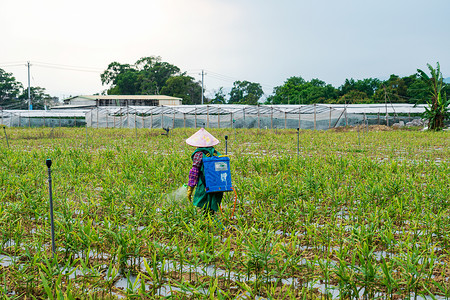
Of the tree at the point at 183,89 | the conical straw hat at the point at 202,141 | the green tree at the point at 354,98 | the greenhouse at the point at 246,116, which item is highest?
the tree at the point at 183,89

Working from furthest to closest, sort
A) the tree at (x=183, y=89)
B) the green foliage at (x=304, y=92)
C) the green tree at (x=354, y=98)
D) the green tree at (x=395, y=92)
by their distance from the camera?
the tree at (x=183, y=89) < the green foliage at (x=304, y=92) < the green tree at (x=354, y=98) < the green tree at (x=395, y=92)

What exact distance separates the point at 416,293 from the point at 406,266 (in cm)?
26

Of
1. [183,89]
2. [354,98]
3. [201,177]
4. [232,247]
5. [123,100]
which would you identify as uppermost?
[183,89]

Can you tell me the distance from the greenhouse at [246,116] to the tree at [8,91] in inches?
688

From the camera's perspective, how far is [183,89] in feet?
172

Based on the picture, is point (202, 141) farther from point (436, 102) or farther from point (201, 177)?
point (436, 102)

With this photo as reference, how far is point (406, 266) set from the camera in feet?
8.80

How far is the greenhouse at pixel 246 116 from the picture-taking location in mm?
26547

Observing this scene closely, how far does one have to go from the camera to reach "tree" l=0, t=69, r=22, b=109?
156ft

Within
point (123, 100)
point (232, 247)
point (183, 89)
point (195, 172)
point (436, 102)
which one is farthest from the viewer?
point (183, 89)

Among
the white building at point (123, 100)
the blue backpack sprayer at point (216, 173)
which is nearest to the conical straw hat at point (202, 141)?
the blue backpack sprayer at point (216, 173)

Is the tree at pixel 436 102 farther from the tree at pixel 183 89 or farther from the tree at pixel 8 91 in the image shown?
the tree at pixel 8 91

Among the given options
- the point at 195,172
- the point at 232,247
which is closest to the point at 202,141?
the point at 195,172

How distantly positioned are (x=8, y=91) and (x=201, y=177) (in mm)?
53012
